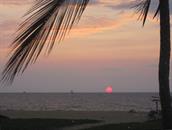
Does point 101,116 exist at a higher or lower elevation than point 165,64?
lower

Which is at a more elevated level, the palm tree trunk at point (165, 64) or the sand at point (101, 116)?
the palm tree trunk at point (165, 64)

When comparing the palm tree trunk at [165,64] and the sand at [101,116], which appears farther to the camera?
the sand at [101,116]

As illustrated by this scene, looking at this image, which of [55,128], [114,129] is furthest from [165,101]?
[55,128]

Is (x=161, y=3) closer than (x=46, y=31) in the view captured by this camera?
No

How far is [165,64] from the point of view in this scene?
5.94 meters

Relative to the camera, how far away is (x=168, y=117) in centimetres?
602

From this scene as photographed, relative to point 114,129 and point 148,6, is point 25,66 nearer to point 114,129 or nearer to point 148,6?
point 148,6

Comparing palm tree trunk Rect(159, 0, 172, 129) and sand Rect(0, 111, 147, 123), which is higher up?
palm tree trunk Rect(159, 0, 172, 129)

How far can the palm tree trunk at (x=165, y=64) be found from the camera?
5.80 meters

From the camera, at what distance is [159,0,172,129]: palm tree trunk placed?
19.0 feet

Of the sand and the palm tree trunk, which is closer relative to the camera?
the palm tree trunk

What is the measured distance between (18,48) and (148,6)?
103 inches

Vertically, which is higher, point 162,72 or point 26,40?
point 26,40

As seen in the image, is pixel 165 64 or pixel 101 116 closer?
pixel 165 64
